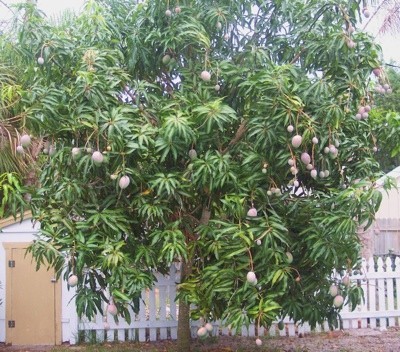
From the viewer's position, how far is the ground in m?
7.93

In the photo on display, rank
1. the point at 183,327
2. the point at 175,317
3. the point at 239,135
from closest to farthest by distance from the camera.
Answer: the point at 239,135
the point at 183,327
the point at 175,317

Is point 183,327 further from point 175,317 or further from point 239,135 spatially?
point 239,135

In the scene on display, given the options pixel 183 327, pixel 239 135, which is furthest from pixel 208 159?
pixel 183 327

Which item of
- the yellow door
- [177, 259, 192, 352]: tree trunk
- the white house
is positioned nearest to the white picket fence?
the white house

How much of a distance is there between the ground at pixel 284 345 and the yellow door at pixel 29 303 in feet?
0.61

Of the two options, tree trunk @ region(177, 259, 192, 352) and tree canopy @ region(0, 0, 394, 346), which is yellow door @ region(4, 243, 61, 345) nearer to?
tree trunk @ region(177, 259, 192, 352)

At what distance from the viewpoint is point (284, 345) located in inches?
324

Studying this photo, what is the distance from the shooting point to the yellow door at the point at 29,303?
814 cm

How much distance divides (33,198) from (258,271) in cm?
228

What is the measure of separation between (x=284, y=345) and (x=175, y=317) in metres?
1.72

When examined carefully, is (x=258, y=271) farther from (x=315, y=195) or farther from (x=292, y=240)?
(x=315, y=195)

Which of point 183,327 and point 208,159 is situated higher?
point 208,159

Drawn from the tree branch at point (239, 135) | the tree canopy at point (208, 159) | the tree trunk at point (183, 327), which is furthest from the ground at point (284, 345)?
the tree branch at point (239, 135)

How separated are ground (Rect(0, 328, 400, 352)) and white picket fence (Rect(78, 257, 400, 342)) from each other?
7.0 inches
